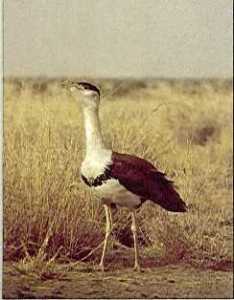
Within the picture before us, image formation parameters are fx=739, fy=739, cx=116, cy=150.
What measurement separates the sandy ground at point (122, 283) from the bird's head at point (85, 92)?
15.6 inches

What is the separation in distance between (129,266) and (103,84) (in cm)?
45

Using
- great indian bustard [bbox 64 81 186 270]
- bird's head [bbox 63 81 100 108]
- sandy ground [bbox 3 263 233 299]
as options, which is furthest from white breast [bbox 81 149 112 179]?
sandy ground [bbox 3 263 233 299]

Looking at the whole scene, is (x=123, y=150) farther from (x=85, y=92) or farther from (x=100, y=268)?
(x=100, y=268)

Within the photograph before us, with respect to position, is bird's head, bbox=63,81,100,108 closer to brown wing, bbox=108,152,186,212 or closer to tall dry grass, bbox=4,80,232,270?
tall dry grass, bbox=4,80,232,270

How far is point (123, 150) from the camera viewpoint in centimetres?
180

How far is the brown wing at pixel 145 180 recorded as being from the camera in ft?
5.86

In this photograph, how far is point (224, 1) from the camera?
182cm

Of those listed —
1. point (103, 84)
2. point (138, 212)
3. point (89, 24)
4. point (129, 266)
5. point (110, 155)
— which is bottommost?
point (129, 266)

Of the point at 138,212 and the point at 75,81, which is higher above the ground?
the point at 75,81

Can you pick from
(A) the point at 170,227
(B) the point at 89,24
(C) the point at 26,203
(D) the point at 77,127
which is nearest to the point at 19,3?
(B) the point at 89,24

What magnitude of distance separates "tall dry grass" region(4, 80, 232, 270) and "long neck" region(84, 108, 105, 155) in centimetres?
2

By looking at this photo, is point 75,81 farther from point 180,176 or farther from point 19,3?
point 180,176

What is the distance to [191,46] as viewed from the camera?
182cm

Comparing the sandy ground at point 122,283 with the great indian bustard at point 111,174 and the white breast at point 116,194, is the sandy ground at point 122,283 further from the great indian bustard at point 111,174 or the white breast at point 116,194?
the white breast at point 116,194
